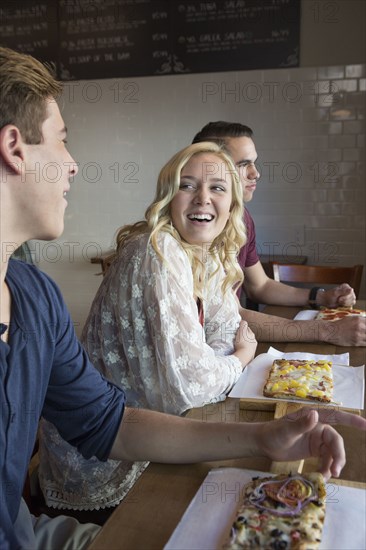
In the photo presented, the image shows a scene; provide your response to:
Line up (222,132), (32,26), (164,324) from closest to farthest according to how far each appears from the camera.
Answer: (164,324) < (222,132) < (32,26)

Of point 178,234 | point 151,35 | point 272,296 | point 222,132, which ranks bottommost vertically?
point 272,296

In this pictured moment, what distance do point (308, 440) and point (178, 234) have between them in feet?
3.15

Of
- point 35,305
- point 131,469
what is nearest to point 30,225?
point 35,305

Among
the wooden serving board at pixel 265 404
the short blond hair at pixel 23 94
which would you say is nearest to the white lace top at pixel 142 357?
the wooden serving board at pixel 265 404

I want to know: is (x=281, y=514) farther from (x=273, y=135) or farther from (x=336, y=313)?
(x=273, y=135)

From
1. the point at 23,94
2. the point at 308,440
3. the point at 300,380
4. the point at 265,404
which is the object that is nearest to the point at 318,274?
the point at 300,380

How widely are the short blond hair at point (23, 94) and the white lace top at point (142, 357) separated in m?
0.66

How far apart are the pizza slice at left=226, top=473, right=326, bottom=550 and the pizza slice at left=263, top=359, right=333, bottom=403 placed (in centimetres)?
41

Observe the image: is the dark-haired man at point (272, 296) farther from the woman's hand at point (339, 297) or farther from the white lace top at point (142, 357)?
the white lace top at point (142, 357)

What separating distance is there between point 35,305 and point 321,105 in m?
3.25

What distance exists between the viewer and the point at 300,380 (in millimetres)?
1442

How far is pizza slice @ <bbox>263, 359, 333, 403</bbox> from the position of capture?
136 centimetres

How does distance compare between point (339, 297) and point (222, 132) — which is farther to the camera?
point (222, 132)

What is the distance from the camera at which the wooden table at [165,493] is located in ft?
2.87
